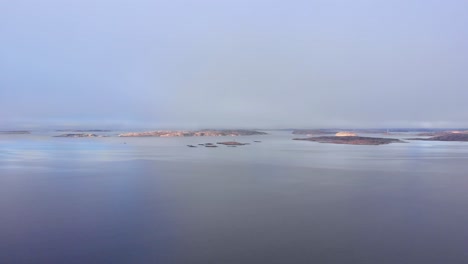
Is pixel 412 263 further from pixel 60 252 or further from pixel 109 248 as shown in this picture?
pixel 60 252

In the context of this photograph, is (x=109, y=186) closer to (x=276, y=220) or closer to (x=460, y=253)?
(x=276, y=220)

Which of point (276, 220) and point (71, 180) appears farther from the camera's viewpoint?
point (71, 180)

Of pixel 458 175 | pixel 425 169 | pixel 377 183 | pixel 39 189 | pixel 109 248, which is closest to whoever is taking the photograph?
pixel 109 248

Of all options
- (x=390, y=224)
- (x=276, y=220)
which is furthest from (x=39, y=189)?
(x=390, y=224)

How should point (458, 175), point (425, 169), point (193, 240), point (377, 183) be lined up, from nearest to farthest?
point (193, 240)
point (377, 183)
point (458, 175)
point (425, 169)

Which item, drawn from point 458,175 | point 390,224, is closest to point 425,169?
point 458,175

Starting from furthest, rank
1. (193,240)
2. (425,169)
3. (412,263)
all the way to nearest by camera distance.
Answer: (425,169)
(193,240)
(412,263)

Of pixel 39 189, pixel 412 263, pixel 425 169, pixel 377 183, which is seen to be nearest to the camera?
pixel 412 263

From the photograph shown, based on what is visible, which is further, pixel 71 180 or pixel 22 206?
pixel 71 180
